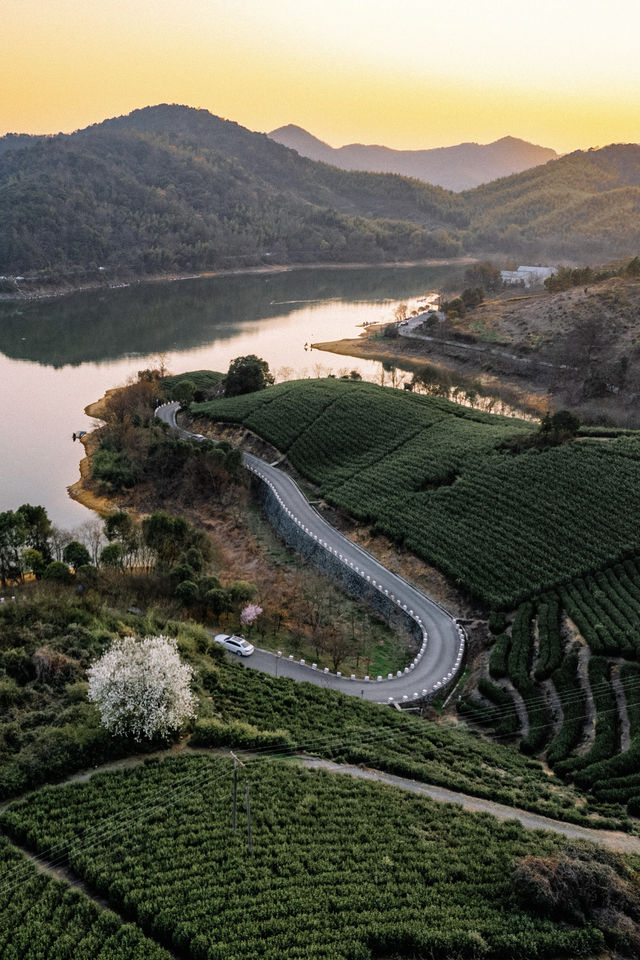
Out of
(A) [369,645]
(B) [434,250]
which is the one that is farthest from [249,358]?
(B) [434,250]

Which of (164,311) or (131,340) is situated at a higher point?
(164,311)

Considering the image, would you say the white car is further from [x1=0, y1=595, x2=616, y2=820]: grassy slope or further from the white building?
the white building

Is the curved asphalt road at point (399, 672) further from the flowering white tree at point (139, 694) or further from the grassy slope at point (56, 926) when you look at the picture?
the grassy slope at point (56, 926)

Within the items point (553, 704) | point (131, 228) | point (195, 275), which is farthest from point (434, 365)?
point (131, 228)

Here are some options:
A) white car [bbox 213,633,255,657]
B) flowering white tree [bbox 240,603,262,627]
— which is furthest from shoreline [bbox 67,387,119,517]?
white car [bbox 213,633,255,657]

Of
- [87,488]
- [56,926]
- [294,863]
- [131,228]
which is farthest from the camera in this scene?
[131,228]

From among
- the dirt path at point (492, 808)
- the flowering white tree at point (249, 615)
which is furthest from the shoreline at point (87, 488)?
the dirt path at point (492, 808)

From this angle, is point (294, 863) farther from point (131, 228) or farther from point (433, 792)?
point (131, 228)
